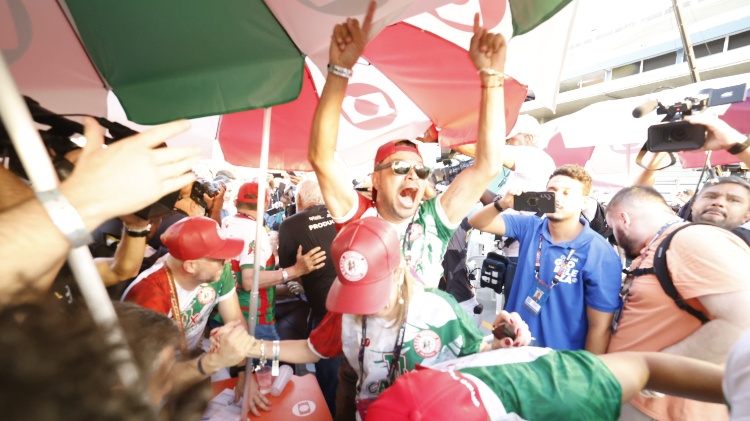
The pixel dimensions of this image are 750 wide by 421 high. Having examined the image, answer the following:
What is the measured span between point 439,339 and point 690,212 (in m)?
3.42

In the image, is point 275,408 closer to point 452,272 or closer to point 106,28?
point 106,28

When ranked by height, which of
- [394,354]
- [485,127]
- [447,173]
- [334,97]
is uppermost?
[334,97]

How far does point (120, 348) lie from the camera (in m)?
0.53

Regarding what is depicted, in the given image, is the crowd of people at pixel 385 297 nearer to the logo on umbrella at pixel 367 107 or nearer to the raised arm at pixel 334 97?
the raised arm at pixel 334 97

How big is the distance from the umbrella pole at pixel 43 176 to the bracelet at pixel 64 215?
15mm

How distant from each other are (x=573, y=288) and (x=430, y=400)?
1.86m

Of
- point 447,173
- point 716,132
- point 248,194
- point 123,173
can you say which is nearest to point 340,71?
point 123,173

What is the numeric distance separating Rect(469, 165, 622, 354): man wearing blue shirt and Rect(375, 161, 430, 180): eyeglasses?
0.98m

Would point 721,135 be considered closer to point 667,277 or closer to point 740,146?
point 740,146

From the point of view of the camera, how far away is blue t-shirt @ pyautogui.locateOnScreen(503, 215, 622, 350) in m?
2.21

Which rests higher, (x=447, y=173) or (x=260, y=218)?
(x=447, y=173)

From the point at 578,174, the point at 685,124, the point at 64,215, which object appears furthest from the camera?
the point at 578,174

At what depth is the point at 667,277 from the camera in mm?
A: 1761

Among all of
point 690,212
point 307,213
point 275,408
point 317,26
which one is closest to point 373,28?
point 317,26
